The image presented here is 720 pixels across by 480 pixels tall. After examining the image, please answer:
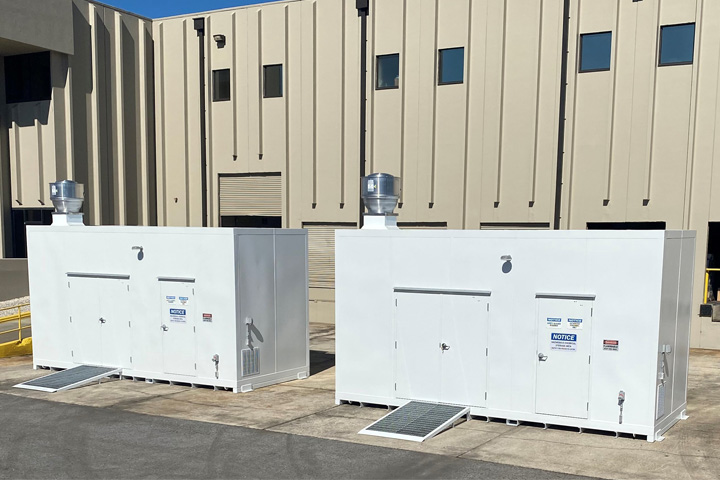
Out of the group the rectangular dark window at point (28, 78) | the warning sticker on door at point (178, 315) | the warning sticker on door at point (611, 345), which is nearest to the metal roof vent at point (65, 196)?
the warning sticker on door at point (178, 315)

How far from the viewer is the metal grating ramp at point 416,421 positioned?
33.1ft

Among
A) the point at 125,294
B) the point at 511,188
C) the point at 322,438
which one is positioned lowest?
the point at 322,438

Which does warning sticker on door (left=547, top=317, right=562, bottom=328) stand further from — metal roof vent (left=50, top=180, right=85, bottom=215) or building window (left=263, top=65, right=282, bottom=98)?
building window (left=263, top=65, right=282, bottom=98)

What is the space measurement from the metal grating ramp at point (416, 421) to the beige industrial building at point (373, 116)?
9316 mm

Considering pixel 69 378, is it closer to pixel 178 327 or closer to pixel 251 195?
pixel 178 327

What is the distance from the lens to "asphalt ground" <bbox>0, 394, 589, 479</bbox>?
8620mm

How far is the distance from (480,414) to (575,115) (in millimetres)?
10727

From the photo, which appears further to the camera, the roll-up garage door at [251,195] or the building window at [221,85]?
the building window at [221,85]

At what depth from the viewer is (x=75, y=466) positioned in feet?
29.4

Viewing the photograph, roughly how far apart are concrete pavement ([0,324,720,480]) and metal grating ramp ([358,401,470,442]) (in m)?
0.15

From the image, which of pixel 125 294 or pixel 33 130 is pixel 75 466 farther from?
pixel 33 130

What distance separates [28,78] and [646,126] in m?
21.2

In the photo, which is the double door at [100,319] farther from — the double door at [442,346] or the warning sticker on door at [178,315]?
the double door at [442,346]

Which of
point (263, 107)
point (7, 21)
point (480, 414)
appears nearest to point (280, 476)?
point (480, 414)
